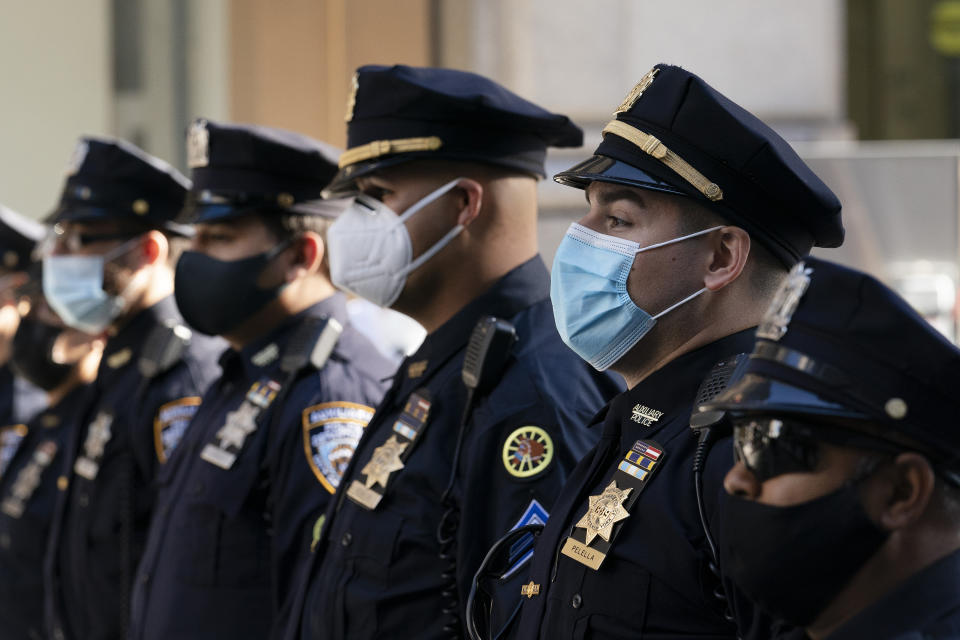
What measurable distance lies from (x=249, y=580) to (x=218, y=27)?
569cm

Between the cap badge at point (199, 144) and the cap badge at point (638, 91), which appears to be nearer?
the cap badge at point (638, 91)

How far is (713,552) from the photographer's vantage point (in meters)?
2.21

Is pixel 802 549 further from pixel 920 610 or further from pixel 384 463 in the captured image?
pixel 384 463

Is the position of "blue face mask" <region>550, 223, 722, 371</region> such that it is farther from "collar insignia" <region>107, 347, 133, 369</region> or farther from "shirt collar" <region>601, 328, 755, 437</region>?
"collar insignia" <region>107, 347, 133, 369</region>

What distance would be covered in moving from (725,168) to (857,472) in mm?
837

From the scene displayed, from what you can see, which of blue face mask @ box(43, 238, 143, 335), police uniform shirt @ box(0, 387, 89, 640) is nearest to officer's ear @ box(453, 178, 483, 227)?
blue face mask @ box(43, 238, 143, 335)

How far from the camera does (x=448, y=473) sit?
10.0 ft

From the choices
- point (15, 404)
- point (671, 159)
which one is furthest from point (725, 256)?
point (15, 404)

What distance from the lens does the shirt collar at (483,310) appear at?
328 centimetres

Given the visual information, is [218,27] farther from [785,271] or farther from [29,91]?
[785,271]

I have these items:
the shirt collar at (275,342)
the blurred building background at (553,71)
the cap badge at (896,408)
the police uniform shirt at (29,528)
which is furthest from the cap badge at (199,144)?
the cap badge at (896,408)

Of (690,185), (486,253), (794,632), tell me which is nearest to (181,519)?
(486,253)

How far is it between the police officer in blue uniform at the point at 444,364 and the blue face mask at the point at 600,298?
34 centimetres

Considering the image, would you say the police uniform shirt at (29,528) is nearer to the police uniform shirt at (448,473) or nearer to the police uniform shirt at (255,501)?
the police uniform shirt at (255,501)
